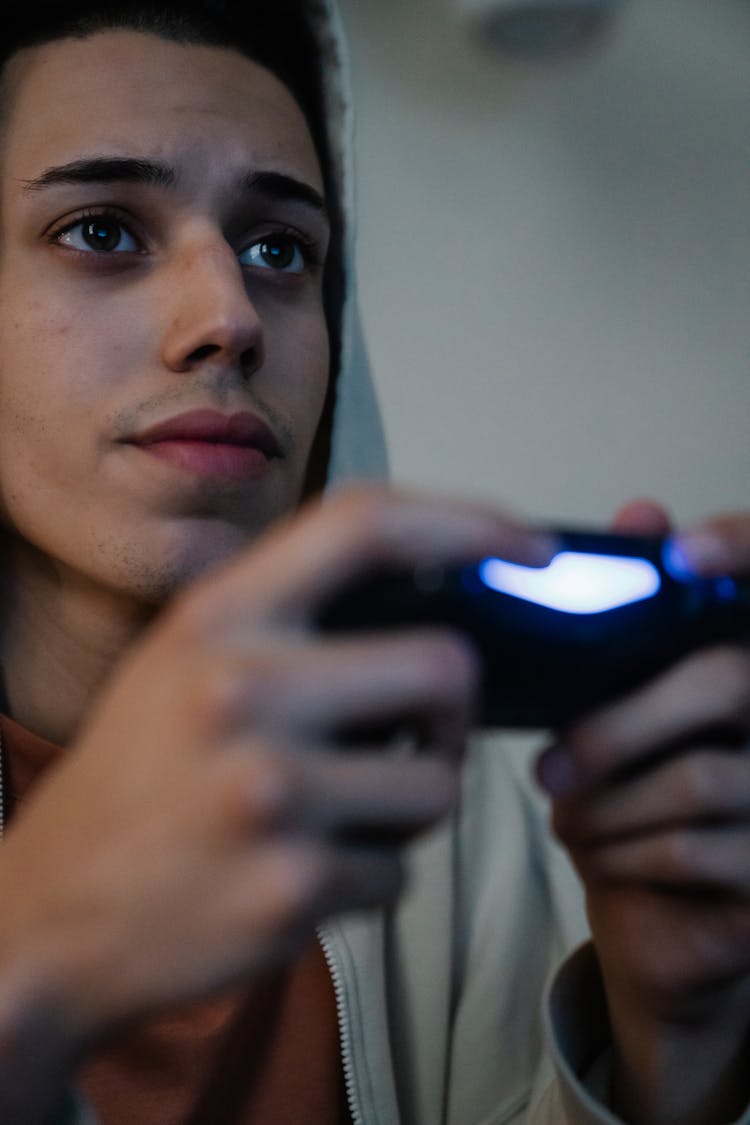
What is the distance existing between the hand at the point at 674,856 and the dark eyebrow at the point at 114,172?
1.85 ft

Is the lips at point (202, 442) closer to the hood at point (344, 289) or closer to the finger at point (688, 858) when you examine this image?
the hood at point (344, 289)

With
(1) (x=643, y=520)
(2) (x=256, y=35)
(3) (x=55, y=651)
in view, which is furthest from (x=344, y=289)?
(1) (x=643, y=520)

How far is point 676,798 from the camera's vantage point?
53cm

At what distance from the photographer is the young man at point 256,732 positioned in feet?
1.31

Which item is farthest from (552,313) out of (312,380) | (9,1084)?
(9,1084)

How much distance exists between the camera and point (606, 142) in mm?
1582

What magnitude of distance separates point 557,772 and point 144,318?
0.57 metres

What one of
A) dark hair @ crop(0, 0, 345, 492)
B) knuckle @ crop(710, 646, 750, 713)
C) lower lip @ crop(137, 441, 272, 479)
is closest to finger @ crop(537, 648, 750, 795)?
knuckle @ crop(710, 646, 750, 713)

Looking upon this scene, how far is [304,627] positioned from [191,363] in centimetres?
49

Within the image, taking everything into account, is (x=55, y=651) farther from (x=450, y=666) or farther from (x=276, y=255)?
(x=450, y=666)

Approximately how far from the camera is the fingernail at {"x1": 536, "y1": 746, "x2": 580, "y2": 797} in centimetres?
52

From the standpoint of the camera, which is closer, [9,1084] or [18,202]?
[9,1084]

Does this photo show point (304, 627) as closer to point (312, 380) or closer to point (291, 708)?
point (291, 708)

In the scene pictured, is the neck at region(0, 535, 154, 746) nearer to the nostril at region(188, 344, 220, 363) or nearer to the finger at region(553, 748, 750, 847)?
the nostril at region(188, 344, 220, 363)
